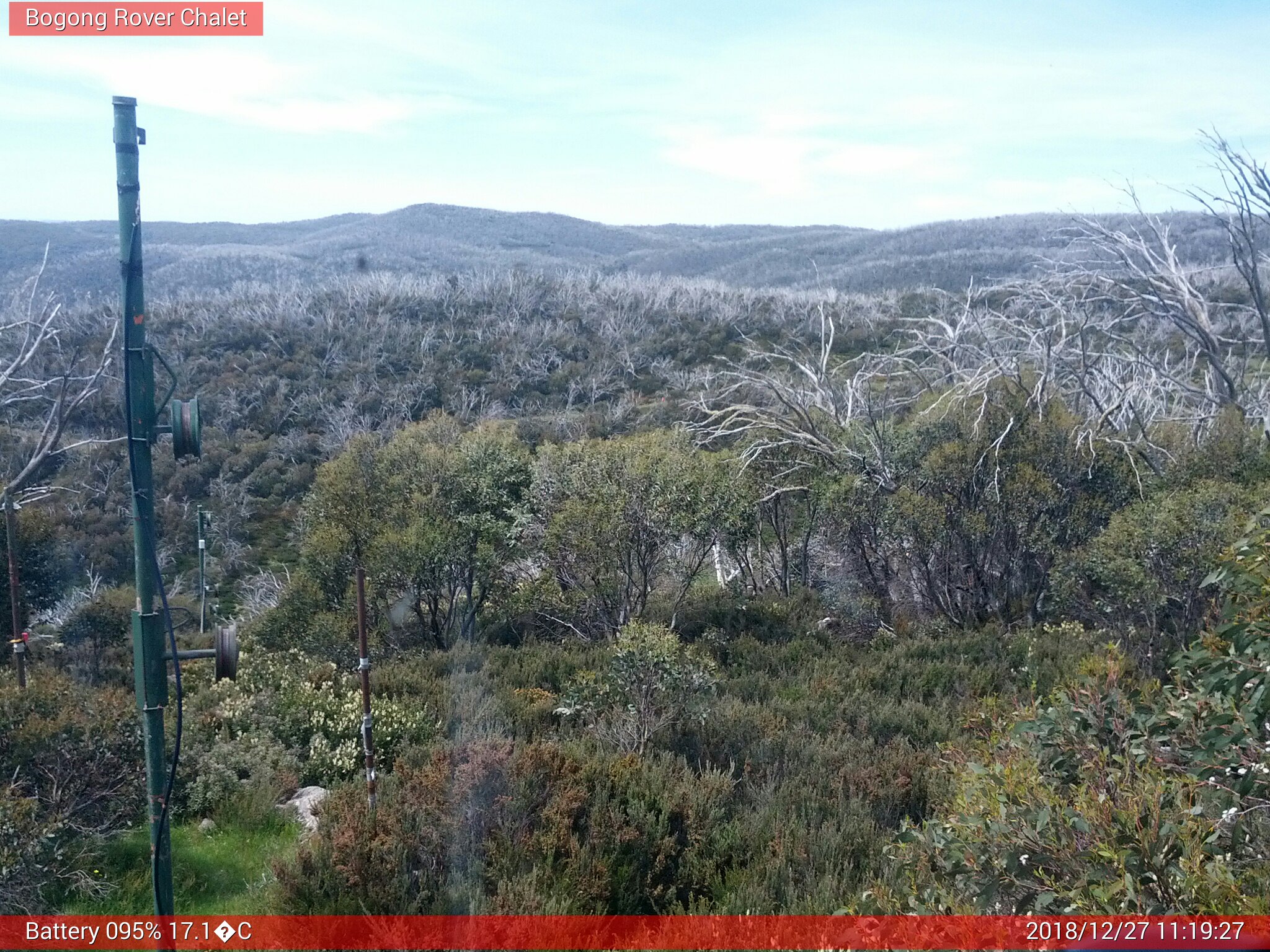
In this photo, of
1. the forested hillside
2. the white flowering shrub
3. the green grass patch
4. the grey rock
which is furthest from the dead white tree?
the green grass patch

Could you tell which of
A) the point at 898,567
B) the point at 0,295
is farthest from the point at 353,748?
the point at 0,295

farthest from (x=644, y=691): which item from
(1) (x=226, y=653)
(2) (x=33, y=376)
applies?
(2) (x=33, y=376)

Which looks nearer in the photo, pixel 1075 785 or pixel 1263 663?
pixel 1263 663

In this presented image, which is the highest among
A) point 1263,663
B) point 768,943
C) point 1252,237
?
point 1252,237

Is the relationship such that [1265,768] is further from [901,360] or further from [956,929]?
[901,360]
